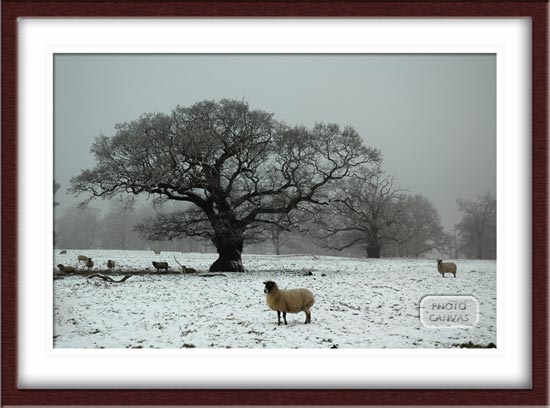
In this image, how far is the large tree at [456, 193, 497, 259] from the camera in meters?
6.53

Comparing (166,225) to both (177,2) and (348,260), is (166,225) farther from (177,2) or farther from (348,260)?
(177,2)

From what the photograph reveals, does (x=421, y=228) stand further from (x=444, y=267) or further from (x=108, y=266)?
(x=108, y=266)

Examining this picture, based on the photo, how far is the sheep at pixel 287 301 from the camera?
700 cm

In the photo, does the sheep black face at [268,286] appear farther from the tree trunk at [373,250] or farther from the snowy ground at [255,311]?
the tree trunk at [373,250]

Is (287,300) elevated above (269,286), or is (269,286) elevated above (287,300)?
(269,286)

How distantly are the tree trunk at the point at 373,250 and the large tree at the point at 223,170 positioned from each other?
132cm

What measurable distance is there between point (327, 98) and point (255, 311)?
137 inches

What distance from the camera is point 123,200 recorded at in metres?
8.84

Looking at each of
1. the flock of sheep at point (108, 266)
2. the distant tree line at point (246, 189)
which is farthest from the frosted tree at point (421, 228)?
the flock of sheep at point (108, 266)

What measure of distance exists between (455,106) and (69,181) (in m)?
5.96

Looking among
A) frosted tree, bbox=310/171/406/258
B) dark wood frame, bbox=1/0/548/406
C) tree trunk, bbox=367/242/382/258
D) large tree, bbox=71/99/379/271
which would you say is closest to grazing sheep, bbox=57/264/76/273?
dark wood frame, bbox=1/0/548/406

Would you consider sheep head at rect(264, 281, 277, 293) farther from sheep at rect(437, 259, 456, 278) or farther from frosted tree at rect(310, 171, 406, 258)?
sheep at rect(437, 259, 456, 278)

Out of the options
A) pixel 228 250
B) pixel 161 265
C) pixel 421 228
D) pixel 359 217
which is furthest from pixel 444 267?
pixel 161 265

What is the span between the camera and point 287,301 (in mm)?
7008
